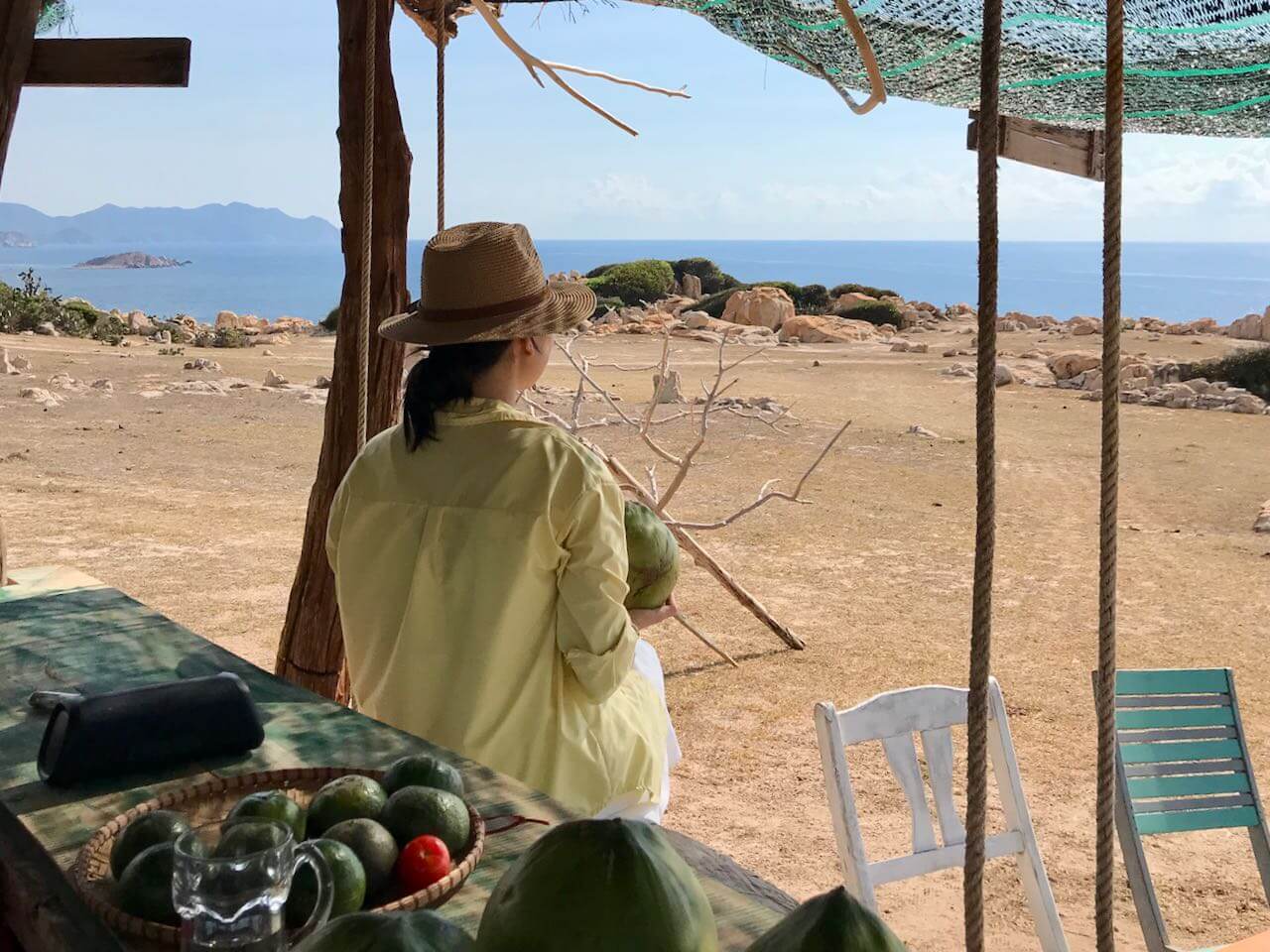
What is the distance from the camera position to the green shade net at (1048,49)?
11.6 feet

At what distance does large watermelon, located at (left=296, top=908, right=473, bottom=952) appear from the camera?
714 mm

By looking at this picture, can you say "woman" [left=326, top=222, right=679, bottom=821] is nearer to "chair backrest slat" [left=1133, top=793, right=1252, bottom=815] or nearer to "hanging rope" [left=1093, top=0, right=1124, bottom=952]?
"hanging rope" [left=1093, top=0, right=1124, bottom=952]

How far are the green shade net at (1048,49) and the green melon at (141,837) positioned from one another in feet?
10.0

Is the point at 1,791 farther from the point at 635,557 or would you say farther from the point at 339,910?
the point at 635,557

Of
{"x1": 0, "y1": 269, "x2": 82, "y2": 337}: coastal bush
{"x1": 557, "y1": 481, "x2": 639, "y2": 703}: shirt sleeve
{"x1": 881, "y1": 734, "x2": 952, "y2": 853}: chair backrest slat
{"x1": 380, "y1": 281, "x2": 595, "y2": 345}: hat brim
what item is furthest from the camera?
{"x1": 0, "y1": 269, "x2": 82, "y2": 337}: coastal bush

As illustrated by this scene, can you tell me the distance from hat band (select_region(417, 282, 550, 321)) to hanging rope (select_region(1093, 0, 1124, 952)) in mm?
1066

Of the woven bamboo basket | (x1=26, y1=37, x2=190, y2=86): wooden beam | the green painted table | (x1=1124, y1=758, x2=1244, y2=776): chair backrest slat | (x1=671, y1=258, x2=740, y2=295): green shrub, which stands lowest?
(x1=1124, y1=758, x2=1244, y2=776): chair backrest slat

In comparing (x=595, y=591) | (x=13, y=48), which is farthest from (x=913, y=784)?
(x=13, y=48)

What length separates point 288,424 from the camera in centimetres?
1333

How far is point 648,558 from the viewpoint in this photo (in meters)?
2.88

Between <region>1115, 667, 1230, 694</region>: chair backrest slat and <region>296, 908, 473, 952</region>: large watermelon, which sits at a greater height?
<region>296, 908, 473, 952</region>: large watermelon

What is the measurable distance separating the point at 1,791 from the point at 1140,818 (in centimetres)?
245

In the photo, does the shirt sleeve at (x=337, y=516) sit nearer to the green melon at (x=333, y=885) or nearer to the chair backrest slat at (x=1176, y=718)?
the green melon at (x=333, y=885)

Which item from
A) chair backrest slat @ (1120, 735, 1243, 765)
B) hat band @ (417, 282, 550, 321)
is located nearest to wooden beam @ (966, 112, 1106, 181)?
chair backrest slat @ (1120, 735, 1243, 765)
